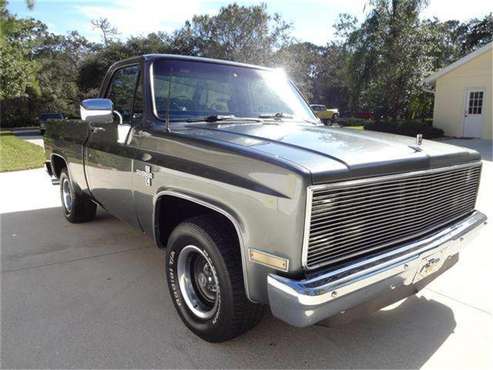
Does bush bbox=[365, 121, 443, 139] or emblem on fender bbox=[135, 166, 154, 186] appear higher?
bush bbox=[365, 121, 443, 139]

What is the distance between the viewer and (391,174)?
2.42 m

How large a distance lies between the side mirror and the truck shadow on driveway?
1.45 metres

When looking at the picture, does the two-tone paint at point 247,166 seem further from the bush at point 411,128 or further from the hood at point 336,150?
the bush at point 411,128

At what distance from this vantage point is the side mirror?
3.44m

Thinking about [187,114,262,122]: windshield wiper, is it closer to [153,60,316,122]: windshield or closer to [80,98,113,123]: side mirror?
[153,60,316,122]: windshield

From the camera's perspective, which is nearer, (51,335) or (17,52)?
(51,335)

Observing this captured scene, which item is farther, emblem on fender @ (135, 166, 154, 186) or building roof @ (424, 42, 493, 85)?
Result: building roof @ (424, 42, 493, 85)

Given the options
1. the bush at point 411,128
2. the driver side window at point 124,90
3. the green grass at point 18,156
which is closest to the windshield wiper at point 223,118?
the driver side window at point 124,90

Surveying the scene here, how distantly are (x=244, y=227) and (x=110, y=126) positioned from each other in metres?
2.10

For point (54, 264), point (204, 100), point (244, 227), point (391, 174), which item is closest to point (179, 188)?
point (244, 227)

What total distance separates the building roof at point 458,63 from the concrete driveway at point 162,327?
15509 mm

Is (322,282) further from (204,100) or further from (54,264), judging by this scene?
(54,264)

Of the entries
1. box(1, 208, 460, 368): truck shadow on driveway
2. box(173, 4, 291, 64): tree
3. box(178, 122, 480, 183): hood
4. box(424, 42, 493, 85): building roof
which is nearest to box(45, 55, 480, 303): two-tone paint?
box(178, 122, 480, 183): hood

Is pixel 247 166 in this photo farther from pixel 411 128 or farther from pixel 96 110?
pixel 411 128
